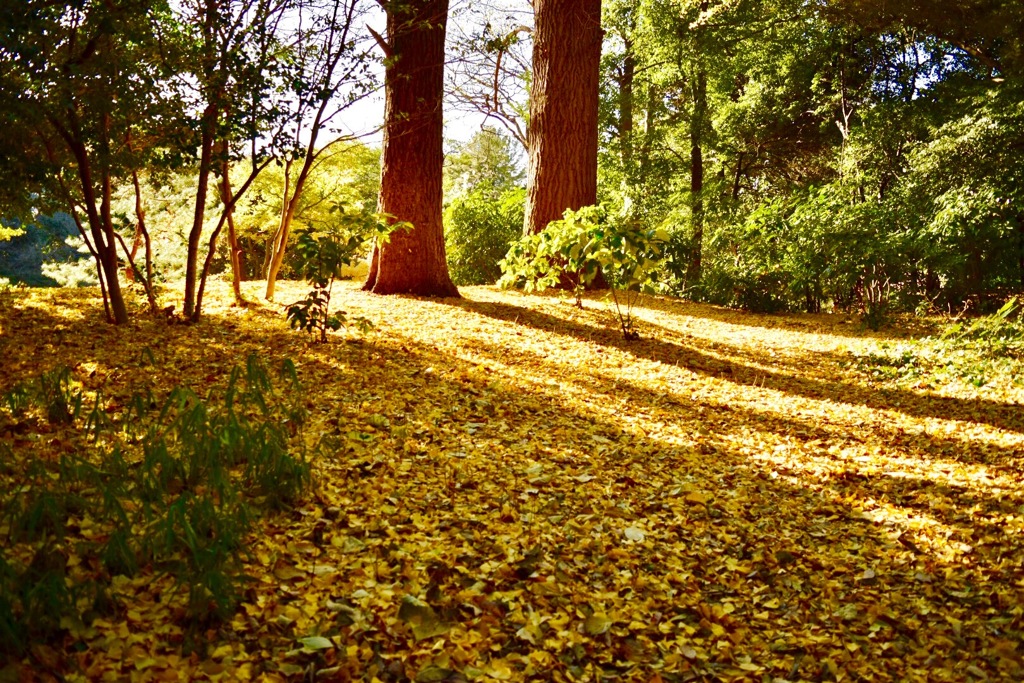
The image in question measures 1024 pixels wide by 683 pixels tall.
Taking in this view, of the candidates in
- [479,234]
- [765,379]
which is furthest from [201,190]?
[479,234]

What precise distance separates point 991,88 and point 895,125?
8.04ft

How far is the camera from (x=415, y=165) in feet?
23.0

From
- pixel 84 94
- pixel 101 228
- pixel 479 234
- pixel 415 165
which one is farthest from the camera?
pixel 479 234

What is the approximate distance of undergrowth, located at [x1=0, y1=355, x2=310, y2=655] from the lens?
A: 1661 millimetres

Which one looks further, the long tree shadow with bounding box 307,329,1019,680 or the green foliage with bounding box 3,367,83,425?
the green foliage with bounding box 3,367,83,425

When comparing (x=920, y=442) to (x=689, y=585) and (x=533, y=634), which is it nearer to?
(x=689, y=585)

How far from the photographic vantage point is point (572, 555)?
253 centimetres

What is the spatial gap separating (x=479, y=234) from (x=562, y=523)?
10826mm

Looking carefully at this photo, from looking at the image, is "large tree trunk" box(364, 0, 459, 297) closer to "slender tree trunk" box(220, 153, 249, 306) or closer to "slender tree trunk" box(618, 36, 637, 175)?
"slender tree trunk" box(220, 153, 249, 306)

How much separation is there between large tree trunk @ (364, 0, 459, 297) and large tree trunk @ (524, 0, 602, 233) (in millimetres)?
2062

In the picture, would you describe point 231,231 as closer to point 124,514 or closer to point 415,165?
point 415,165

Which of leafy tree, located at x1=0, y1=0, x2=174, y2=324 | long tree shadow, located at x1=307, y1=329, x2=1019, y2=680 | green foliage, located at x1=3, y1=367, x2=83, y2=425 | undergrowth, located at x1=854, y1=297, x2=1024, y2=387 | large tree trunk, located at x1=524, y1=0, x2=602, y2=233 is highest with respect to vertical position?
large tree trunk, located at x1=524, y1=0, x2=602, y2=233

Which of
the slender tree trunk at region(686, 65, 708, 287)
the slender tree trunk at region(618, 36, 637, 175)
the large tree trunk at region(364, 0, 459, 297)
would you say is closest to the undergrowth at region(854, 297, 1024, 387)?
the large tree trunk at region(364, 0, 459, 297)

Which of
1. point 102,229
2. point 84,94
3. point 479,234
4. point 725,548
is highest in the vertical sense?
point 479,234
